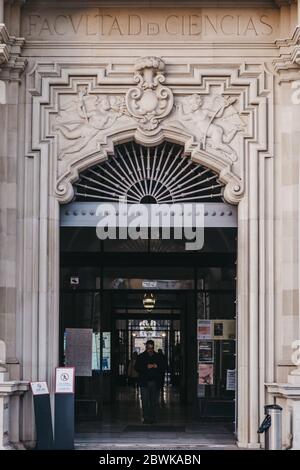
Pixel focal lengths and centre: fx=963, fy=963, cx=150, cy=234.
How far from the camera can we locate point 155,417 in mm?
17906

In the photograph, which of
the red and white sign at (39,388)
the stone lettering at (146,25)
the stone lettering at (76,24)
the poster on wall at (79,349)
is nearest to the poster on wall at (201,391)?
the poster on wall at (79,349)

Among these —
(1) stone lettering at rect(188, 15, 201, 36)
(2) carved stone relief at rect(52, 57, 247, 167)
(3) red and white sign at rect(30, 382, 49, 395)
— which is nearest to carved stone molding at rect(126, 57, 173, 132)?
(2) carved stone relief at rect(52, 57, 247, 167)

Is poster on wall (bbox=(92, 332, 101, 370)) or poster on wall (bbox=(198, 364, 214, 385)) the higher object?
poster on wall (bbox=(92, 332, 101, 370))

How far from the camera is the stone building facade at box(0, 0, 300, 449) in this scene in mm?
13938

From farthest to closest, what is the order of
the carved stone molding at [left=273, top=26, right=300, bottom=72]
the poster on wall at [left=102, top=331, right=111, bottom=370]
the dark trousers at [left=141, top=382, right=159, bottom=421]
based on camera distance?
the poster on wall at [left=102, top=331, right=111, bottom=370]
the dark trousers at [left=141, top=382, right=159, bottom=421]
the carved stone molding at [left=273, top=26, right=300, bottom=72]

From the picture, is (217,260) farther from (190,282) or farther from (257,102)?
(257,102)

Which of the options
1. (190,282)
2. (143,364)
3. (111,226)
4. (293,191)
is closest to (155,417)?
(143,364)

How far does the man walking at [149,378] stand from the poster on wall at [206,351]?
791mm

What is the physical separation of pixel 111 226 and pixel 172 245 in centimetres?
382

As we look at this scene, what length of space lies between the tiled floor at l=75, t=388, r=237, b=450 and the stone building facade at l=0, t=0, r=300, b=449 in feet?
3.23

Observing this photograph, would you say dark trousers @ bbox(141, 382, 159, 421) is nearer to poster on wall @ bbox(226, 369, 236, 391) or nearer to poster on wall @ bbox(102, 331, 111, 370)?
poster on wall @ bbox(102, 331, 111, 370)

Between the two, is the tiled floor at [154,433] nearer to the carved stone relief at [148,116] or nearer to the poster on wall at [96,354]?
the poster on wall at [96,354]

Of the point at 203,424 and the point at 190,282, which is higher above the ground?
the point at 190,282

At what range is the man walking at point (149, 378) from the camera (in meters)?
17.2
